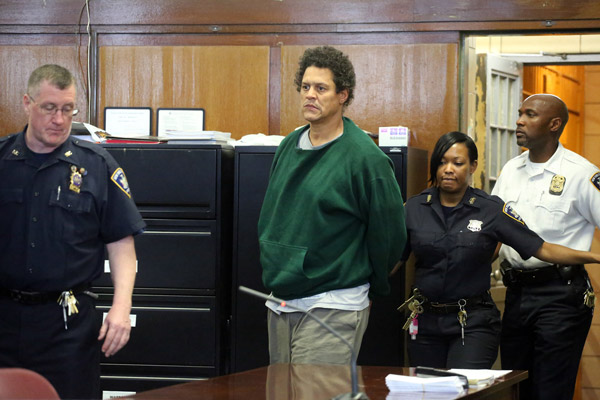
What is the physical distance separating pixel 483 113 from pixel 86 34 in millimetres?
2544

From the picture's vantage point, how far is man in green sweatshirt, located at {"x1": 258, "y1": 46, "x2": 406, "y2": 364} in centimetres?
310

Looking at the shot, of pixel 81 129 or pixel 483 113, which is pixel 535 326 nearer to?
pixel 483 113

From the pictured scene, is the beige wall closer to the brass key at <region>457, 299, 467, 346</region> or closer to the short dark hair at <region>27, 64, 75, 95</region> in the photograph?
the brass key at <region>457, 299, 467, 346</region>

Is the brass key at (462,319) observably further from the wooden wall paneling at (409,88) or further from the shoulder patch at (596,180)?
the wooden wall paneling at (409,88)

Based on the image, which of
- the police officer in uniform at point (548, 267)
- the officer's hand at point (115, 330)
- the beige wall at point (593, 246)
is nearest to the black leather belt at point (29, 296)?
the officer's hand at point (115, 330)

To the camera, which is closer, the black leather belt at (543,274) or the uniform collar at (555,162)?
the black leather belt at (543,274)

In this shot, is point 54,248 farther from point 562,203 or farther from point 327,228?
point 562,203

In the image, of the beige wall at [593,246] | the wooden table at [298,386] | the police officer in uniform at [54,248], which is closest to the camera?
the wooden table at [298,386]

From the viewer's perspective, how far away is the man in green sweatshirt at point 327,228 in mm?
3096

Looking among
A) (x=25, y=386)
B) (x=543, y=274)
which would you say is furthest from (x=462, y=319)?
(x=25, y=386)

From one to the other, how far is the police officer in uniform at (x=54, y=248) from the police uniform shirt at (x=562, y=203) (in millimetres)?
2115

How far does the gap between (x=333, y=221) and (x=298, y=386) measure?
2.89ft

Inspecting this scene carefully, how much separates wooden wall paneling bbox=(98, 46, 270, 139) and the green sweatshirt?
2.02 m

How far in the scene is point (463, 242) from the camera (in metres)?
3.69
